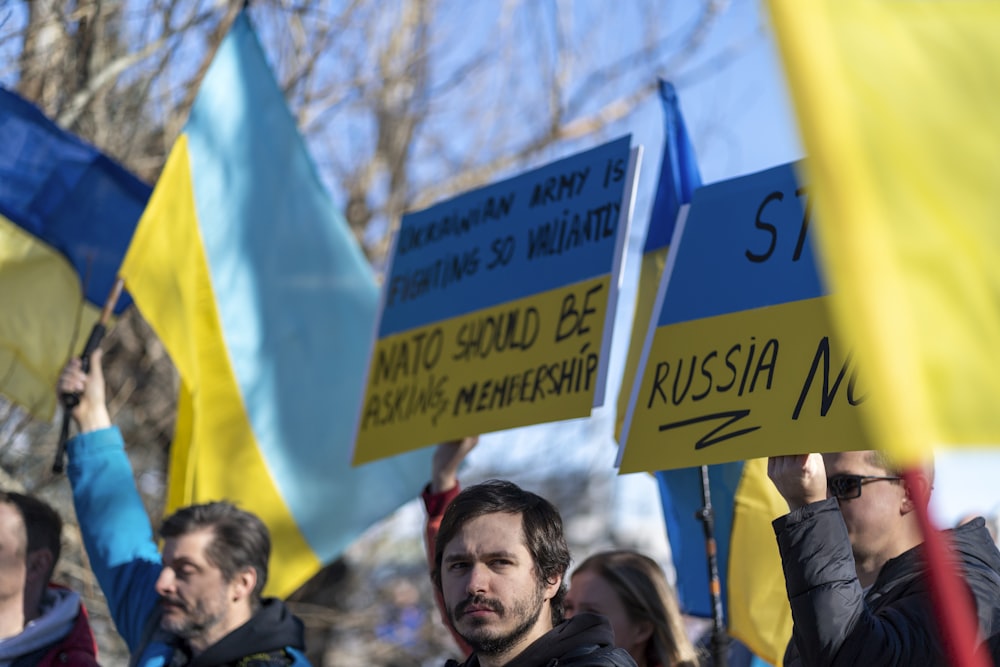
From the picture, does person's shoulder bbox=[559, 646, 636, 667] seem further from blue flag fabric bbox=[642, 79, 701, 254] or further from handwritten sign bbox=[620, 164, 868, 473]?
blue flag fabric bbox=[642, 79, 701, 254]

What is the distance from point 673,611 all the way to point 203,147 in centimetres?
255

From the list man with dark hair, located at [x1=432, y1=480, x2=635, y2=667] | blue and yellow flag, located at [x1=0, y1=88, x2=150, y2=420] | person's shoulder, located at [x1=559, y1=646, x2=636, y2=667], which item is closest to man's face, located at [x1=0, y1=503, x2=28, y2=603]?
blue and yellow flag, located at [x1=0, y1=88, x2=150, y2=420]

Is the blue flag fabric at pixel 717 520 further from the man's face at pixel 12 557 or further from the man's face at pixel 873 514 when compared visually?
the man's face at pixel 12 557

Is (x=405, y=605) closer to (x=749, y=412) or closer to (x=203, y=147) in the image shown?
(x=203, y=147)

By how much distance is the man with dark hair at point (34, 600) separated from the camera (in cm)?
371

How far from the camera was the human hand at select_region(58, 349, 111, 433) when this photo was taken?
431 centimetres

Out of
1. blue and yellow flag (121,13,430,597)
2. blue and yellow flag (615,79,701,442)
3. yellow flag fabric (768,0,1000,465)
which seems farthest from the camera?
blue and yellow flag (121,13,430,597)

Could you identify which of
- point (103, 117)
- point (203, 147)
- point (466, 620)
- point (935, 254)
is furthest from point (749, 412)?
point (103, 117)

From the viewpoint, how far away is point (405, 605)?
969 centimetres

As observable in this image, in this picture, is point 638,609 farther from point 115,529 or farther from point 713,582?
point 115,529

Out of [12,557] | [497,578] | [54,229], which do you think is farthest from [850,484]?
[54,229]

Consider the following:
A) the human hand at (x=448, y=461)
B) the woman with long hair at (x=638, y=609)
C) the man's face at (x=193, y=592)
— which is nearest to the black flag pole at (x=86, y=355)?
the man's face at (x=193, y=592)

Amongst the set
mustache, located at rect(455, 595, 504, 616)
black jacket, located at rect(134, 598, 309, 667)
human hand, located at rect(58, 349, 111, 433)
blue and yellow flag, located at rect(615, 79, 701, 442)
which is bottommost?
mustache, located at rect(455, 595, 504, 616)

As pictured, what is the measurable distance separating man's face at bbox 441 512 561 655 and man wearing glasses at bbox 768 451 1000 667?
1.74 ft
